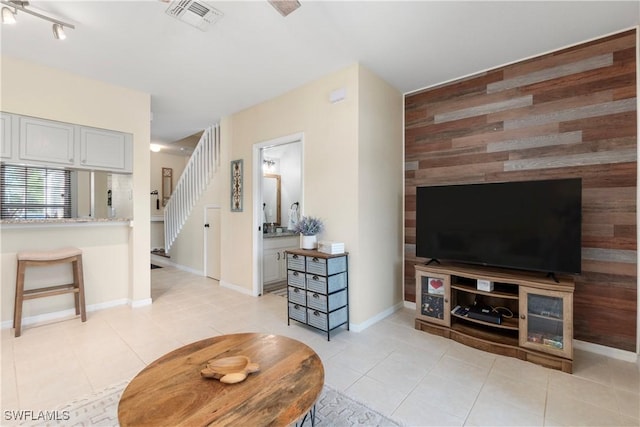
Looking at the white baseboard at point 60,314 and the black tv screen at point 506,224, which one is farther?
the white baseboard at point 60,314

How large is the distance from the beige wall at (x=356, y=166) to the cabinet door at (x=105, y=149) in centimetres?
165

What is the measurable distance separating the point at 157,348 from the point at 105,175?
2.45m

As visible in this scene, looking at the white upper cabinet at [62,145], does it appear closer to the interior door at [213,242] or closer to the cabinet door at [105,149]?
the cabinet door at [105,149]

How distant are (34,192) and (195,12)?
114 inches

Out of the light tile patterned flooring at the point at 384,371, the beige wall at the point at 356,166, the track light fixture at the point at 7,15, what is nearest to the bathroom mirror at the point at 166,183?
the beige wall at the point at 356,166

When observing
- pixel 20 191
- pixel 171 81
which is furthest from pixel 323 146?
pixel 20 191

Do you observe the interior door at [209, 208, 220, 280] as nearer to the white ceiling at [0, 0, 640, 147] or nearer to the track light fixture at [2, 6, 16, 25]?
the white ceiling at [0, 0, 640, 147]

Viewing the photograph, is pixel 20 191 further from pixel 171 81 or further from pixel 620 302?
pixel 620 302

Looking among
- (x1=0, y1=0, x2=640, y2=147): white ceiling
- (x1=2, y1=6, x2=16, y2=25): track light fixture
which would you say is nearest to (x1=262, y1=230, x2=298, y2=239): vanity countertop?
(x1=0, y1=0, x2=640, y2=147): white ceiling

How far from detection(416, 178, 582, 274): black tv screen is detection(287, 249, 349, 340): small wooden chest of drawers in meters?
0.98

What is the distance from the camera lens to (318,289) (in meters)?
2.86

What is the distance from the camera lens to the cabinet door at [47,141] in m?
2.95

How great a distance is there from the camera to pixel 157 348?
101 inches

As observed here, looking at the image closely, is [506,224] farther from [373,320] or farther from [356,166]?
[373,320]
